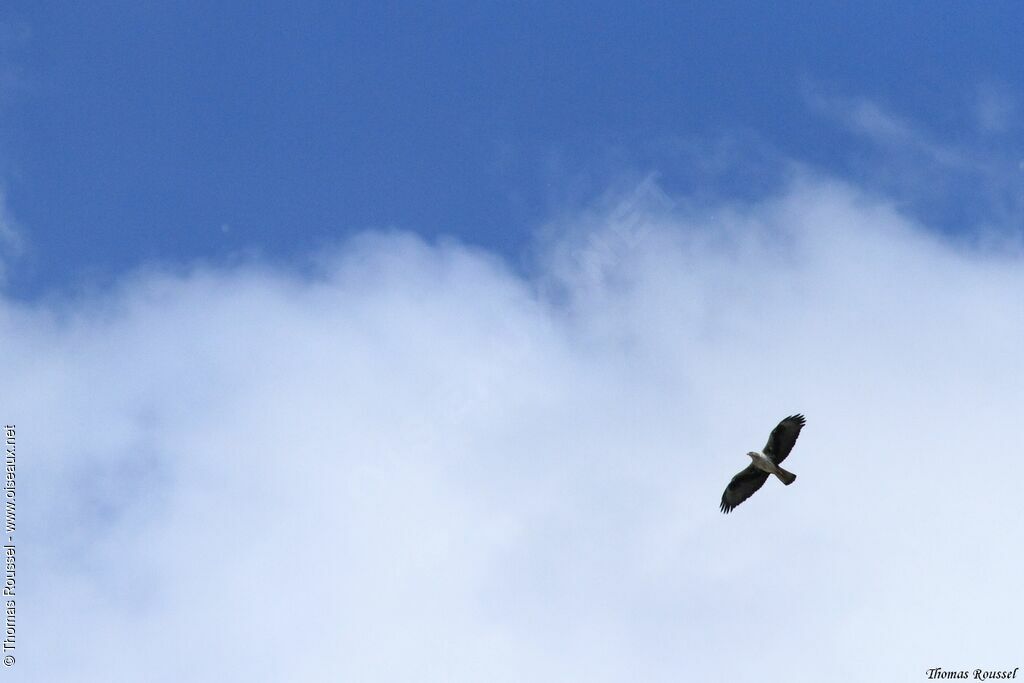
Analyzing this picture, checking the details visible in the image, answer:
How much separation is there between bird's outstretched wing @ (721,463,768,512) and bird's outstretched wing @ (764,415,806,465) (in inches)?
76.8

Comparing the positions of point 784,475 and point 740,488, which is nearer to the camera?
point 784,475

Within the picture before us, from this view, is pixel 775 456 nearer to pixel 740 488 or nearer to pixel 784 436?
pixel 784 436

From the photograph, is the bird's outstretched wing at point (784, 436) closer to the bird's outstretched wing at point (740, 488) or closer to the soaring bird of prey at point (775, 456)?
the soaring bird of prey at point (775, 456)

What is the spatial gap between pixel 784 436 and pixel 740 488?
3.98 m

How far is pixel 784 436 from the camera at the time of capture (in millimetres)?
67812

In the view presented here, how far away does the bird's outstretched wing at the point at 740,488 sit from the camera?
70.0 m

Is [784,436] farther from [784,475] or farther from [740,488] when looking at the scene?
[740,488]

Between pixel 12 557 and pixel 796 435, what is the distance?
35.9m

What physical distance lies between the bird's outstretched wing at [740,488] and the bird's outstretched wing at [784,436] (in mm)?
1951

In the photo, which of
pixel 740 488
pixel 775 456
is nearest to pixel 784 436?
pixel 775 456

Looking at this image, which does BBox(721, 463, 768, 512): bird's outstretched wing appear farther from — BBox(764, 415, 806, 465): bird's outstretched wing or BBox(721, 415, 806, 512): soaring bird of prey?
BBox(764, 415, 806, 465): bird's outstretched wing

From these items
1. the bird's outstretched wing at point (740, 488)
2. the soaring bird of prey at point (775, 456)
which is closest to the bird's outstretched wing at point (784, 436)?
the soaring bird of prey at point (775, 456)

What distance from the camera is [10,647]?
68812mm

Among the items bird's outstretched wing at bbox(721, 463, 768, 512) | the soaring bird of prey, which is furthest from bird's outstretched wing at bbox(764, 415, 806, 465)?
bird's outstretched wing at bbox(721, 463, 768, 512)
